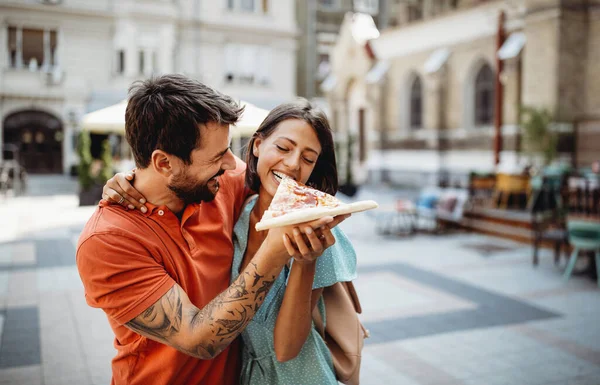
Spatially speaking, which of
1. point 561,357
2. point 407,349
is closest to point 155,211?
point 407,349

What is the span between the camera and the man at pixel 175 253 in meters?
1.59

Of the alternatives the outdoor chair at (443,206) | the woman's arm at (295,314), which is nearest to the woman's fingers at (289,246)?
the woman's arm at (295,314)

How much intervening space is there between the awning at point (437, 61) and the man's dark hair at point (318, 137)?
21082 mm

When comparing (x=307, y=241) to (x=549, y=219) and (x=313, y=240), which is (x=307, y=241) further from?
(x=549, y=219)

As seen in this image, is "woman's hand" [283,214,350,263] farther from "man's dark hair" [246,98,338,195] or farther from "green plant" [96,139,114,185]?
"green plant" [96,139,114,185]

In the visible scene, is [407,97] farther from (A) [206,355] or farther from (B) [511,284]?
(A) [206,355]

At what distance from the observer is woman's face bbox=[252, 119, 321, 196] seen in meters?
1.95

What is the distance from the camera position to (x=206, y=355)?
5.29ft

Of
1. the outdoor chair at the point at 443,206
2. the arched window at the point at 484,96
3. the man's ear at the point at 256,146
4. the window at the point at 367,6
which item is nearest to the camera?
the man's ear at the point at 256,146

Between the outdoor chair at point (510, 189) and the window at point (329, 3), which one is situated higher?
the window at point (329, 3)

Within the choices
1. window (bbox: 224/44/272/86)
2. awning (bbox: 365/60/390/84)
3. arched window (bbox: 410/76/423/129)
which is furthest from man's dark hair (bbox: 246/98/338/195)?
window (bbox: 224/44/272/86)

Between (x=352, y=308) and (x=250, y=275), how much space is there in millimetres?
566

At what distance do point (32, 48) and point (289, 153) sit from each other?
1052 inches

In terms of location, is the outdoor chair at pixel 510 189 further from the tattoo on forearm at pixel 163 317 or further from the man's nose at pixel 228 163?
the tattoo on forearm at pixel 163 317
